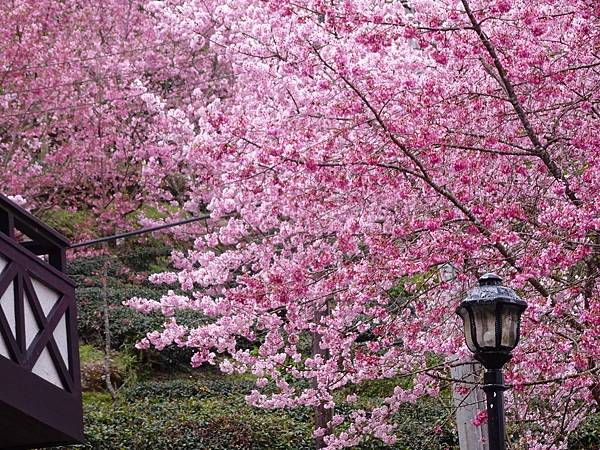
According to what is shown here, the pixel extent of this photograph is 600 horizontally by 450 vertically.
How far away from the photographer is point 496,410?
6.52 metres

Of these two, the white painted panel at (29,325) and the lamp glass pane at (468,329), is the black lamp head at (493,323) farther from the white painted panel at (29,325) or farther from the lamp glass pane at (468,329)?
the white painted panel at (29,325)

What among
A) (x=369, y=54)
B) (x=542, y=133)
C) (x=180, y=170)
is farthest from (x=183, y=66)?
(x=542, y=133)

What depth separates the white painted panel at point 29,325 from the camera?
895 centimetres

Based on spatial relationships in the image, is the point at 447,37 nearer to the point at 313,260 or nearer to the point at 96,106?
the point at 313,260

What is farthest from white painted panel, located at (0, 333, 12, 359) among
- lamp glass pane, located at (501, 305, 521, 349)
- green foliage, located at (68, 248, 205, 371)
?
green foliage, located at (68, 248, 205, 371)

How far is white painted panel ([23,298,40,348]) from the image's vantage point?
895 cm

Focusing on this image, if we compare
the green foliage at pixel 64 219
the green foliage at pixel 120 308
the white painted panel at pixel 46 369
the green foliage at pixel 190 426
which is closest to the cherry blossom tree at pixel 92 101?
the green foliage at pixel 64 219

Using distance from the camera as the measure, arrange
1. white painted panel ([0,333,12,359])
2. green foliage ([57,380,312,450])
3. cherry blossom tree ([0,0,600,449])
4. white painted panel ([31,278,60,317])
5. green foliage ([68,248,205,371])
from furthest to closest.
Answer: green foliage ([68,248,205,371]) → green foliage ([57,380,312,450]) → white painted panel ([31,278,60,317]) → cherry blossom tree ([0,0,600,449]) → white painted panel ([0,333,12,359])

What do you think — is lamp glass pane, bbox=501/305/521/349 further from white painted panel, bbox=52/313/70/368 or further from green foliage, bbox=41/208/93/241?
green foliage, bbox=41/208/93/241

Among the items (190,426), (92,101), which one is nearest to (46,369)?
(190,426)

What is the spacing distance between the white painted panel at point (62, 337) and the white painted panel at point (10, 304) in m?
0.89

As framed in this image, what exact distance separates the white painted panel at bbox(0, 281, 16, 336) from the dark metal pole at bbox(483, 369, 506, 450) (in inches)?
163

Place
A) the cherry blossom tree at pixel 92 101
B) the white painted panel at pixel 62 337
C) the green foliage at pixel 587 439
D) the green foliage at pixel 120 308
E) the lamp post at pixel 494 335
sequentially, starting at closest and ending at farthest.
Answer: the lamp post at pixel 494 335 < the white painted panel at pixel 62 337 < the green foliage at pixel 587 439 < the cherry blossom tree at pixel 92 101 < the green foliage at pixel 120 308

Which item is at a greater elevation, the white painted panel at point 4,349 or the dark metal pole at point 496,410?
the white painted panel at point 4,349
